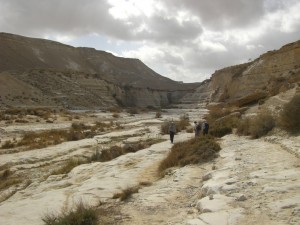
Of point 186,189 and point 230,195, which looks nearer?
point 230,195

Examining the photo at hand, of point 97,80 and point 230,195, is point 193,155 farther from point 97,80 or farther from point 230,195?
point 97,80

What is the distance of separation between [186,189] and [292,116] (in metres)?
6.81

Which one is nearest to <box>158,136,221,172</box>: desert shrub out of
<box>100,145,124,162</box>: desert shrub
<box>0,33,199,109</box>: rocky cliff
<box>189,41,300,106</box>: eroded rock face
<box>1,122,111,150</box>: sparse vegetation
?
<box>100,145,124,162</box>: desert shrub

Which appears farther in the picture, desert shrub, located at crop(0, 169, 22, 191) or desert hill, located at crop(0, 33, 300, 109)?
desert hill, located at crop(0, 33, 300, 109)

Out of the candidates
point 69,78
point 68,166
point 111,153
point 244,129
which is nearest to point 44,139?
point 111,153

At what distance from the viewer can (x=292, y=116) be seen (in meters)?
16.0

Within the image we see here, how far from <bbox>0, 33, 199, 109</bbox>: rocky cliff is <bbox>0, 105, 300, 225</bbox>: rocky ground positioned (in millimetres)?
48128

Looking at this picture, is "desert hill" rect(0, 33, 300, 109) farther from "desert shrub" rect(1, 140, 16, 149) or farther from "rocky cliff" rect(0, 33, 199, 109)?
"desert shrub" rect(1, 140, 16, 149)

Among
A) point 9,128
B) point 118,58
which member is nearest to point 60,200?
point 9,128

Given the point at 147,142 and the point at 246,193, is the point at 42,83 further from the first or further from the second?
the point at 246,193

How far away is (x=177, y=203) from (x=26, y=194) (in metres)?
5.80

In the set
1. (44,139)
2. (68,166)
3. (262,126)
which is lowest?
(68,166)

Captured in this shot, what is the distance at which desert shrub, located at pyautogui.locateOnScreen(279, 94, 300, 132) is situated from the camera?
15828 mm

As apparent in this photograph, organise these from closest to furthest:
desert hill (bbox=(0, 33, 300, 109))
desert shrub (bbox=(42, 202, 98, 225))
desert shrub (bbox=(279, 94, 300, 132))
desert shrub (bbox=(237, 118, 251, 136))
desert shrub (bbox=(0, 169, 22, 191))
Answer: desert shrub (bbox=(42, 202, 98, 225)), desert shrub (bbox=(0, 169, 22, 191)), desert shrub (bbox=(279, 94, 300, 132)), desert shrub (bbox=(237, 118, 251, 136)), desert hill (bbox=(0, 33, 300, 109))
